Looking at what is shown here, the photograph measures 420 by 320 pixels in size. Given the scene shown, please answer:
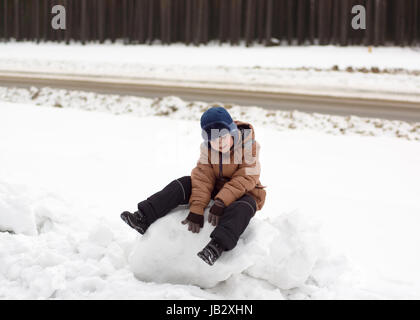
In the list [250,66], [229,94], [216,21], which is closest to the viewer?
[229,94]

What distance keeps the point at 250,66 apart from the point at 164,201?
10.2 meters

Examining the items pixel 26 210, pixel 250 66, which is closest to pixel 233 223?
pixel 26 210

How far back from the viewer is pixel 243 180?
10.3ft

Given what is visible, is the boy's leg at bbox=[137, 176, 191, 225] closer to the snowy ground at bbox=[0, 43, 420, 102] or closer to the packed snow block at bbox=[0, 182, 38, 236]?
the packed snow block at bbox=[0, 182, 38, 236]

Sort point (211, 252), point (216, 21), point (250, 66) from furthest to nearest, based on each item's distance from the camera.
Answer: point (216, 21) < point (250, 66) < point (211, 252)

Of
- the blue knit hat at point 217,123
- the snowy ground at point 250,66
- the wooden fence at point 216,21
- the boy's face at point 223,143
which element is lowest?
the boy's face at point 223,143

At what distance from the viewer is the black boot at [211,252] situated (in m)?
2.89

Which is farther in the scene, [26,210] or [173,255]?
[26,210]

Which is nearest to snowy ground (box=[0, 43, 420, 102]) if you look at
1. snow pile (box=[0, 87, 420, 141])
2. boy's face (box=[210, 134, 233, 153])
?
snow pile (box=[0, 87, 420, 141])

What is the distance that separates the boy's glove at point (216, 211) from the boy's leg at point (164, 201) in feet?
0.92

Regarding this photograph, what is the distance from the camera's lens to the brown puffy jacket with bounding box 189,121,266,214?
3135mm

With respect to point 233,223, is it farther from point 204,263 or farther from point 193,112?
point 193,112

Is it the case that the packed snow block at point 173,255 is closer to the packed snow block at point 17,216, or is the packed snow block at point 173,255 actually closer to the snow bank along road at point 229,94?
the packed snow block at point 17,216

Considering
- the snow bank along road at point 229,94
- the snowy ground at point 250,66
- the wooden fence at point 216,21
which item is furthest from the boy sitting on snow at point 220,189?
the wooden fence at point 216,21
